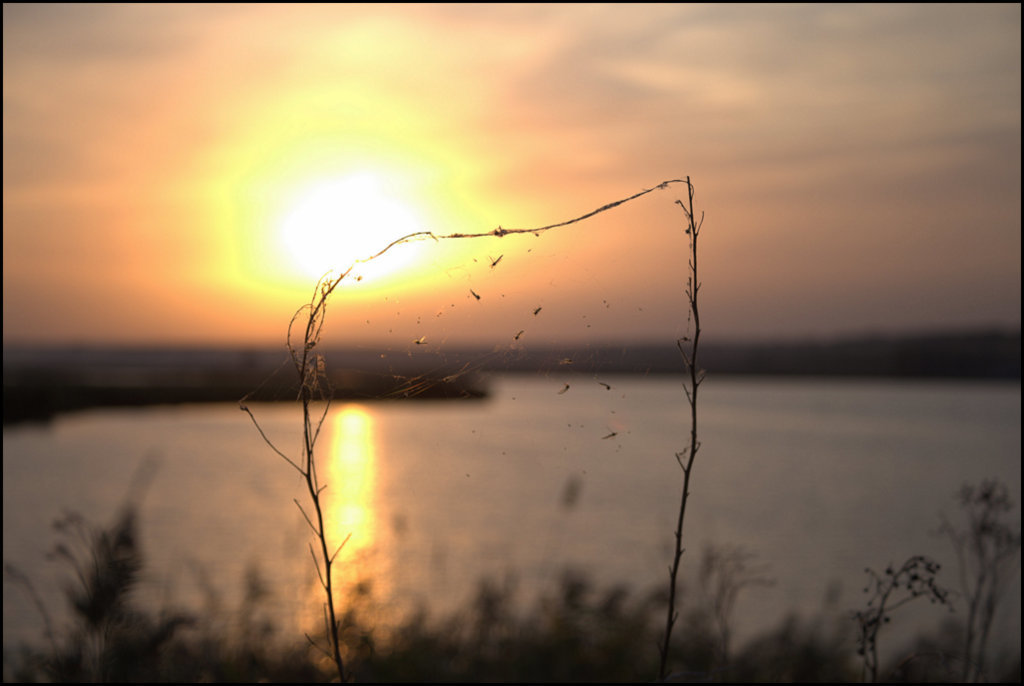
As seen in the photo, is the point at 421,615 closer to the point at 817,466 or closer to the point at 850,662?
the point at 850,662

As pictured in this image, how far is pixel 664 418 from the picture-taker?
150 feet

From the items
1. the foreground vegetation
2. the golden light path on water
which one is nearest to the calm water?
the golden light path on water

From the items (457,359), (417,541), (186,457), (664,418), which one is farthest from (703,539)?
(664,418)

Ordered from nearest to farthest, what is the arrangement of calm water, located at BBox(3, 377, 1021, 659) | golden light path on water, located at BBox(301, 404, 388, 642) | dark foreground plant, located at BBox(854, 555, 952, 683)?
dark foreground plant, located at BBox(854, 555, 952, 683) → golden light path on water, located at BBox(301, 404, 388, 642) → calm water, located at BBox(3, 377, 1021, 659)

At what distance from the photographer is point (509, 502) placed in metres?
18.6

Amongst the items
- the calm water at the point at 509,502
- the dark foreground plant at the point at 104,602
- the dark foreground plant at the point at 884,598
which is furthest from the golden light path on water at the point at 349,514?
the dark foreground plant at the point at 884,598

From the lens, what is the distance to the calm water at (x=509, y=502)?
474 inches

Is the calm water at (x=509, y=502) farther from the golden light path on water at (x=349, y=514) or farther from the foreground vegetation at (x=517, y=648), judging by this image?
the foreground vegetation at (x=517, y=648)

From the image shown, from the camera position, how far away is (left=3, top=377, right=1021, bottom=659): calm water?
12.0m

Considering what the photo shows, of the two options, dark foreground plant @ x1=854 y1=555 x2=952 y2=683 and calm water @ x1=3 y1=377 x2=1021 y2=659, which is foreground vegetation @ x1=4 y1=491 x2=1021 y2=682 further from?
dark foreground plant @ x1=854 y1=555 x2=952 y2=683

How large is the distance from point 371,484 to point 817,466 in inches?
624

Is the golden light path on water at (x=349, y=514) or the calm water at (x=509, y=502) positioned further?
the calm water at (x=509, y=502)

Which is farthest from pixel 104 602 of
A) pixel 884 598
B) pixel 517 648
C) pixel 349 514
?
pixel 349 514

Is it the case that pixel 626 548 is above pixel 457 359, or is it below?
below
